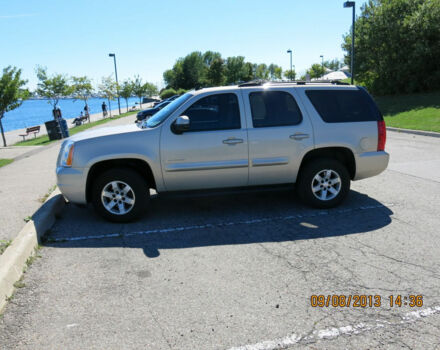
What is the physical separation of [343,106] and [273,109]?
1118 millimetres

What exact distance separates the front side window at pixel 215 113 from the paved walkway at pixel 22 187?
2791mm

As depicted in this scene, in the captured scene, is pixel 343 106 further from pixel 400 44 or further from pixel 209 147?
pixel 400 44

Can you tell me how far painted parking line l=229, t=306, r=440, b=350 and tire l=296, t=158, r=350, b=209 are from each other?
2.70 metres

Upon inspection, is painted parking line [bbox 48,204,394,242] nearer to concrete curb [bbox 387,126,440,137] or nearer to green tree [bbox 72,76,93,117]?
concrete curb [bbox 387,126,440,137]

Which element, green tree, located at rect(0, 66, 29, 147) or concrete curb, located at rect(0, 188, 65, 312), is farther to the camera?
green tree, located at rect(0, 66, 29, 147)

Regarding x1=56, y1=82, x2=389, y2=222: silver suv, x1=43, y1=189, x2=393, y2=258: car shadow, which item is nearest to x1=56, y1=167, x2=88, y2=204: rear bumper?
x1=56, y1=82, x2=389, y2=222: silver suv

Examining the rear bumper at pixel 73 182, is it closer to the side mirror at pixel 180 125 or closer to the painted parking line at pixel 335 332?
the side mirror at pixel 180 125

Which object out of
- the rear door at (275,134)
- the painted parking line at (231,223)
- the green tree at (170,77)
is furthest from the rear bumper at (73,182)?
the green tree at (170,77)

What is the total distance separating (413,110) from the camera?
19219 mm

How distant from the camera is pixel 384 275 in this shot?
3.72 metres

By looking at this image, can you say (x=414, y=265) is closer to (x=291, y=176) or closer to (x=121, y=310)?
(x=291, y=176)

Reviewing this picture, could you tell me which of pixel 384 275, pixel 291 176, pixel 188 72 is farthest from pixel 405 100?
pixel 188 72

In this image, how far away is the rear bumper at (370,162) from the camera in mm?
5773

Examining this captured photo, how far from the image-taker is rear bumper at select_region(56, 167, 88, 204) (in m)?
5.24
